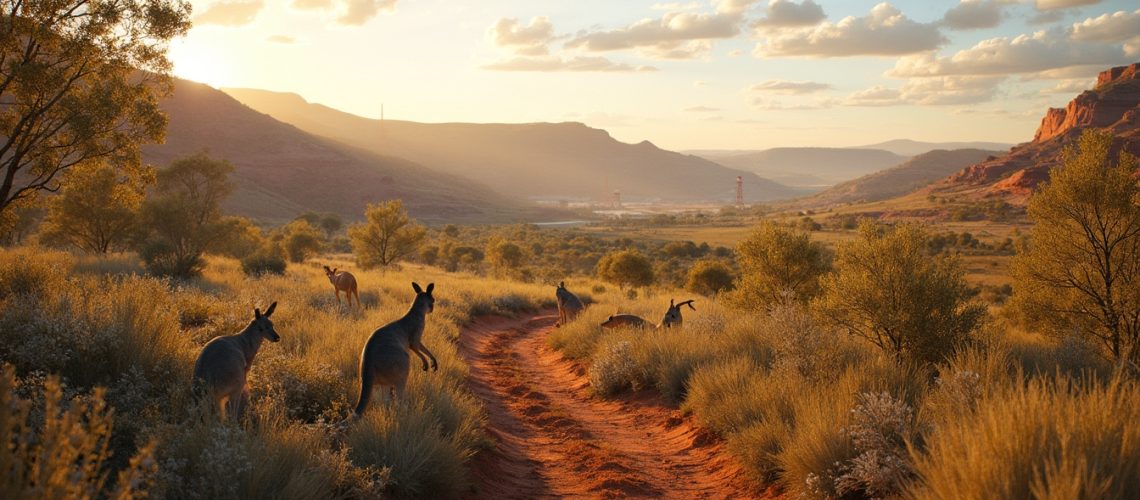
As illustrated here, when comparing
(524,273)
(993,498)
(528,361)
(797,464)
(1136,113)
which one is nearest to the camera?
(993,498)

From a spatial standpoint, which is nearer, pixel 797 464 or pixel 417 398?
pixel 797 464

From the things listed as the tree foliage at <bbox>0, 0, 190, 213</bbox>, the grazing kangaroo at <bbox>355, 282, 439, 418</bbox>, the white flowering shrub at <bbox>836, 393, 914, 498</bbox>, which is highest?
the tree foliage at <bbox>0, 0, 190, 213</bbox>

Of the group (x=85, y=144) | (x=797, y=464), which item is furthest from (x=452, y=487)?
(x=85, y=144)

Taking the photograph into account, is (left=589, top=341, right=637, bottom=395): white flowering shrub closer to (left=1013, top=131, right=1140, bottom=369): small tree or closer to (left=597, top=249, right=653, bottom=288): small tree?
(left=1013, top=131, right=1140, bottom=369): small tree

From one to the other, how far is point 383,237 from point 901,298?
32.9 meters

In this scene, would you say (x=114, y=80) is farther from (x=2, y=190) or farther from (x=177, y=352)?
(x=177, y=352)

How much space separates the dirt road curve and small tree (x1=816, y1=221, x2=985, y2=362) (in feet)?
12.2

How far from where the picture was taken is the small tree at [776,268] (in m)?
18.2

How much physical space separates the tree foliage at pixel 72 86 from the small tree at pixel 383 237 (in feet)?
81.7

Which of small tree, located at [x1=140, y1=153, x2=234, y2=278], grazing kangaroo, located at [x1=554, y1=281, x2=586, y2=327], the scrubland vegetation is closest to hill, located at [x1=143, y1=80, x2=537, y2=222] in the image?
small tree, located at [x1=140, y1=153, x2=234, y2=278]

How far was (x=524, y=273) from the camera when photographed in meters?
45.4

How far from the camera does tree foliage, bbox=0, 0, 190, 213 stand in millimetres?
12109

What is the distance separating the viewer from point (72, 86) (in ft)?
42.4

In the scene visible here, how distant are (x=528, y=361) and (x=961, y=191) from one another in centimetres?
12438
